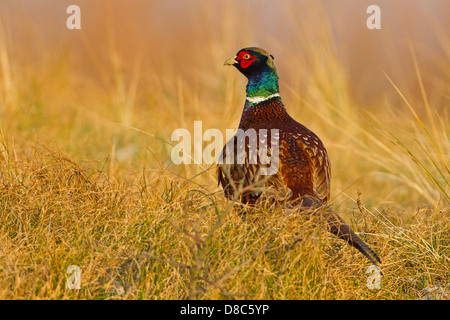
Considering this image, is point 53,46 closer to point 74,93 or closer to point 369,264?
point 74,93

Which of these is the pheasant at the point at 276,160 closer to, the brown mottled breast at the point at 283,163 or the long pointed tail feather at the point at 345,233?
the brown mottled breast at the point at 283,163

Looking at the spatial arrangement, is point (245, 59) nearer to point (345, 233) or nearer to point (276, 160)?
point (276, 160)

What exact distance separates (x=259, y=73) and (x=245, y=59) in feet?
0.48

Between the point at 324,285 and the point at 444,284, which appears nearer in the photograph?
the point at 324,285

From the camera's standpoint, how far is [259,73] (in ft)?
14.3

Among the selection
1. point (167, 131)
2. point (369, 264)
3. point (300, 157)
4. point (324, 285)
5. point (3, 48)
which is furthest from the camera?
point (167, 131)

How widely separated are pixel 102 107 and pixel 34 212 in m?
3.97

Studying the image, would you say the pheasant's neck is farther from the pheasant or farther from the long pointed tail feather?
the long pointed tail feather

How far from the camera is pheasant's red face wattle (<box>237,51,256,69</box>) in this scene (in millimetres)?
4367

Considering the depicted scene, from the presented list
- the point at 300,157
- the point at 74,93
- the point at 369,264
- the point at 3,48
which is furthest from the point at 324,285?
the point at 74,93

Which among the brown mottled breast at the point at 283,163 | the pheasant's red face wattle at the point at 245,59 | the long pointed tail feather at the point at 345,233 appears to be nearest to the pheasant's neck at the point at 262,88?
the pheasant's red face wattle at the point at 245,59

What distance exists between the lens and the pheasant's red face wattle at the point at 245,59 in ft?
14.3

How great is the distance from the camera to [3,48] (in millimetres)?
6117
